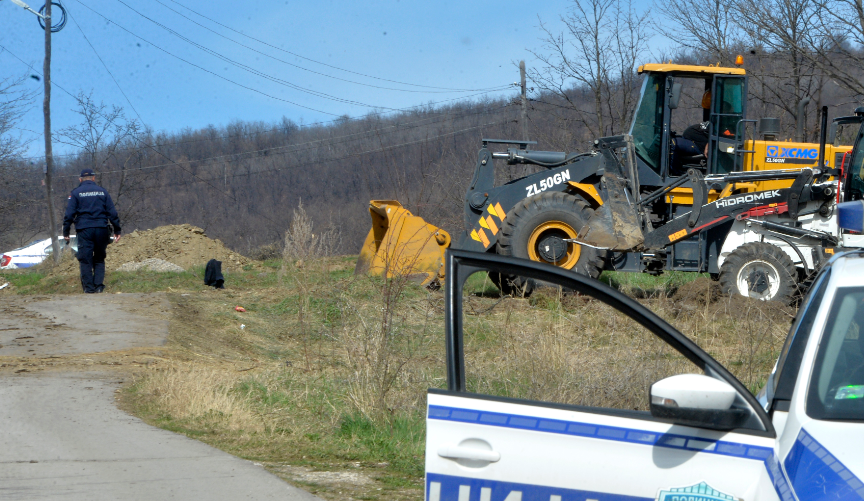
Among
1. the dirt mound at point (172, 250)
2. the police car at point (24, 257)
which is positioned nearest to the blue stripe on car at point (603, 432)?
the dirt mound at point (172, 250)

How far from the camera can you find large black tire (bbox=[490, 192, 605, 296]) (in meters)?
11.3

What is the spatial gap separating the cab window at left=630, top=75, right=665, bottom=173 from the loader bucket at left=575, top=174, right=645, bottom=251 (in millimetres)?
1048

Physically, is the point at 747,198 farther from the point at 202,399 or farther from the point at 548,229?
the point at 202,399

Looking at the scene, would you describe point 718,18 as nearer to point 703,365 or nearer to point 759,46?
point 759,46

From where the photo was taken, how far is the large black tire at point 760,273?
33.4 ft

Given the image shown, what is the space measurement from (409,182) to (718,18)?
17138 millimetres

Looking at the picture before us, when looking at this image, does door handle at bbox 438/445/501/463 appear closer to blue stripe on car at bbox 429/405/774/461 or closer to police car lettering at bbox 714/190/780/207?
blue stripe on car at bbox 429/405/774/461

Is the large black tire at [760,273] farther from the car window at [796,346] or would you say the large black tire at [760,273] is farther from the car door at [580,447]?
the car door at [580,447]

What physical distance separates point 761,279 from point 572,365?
5374mm

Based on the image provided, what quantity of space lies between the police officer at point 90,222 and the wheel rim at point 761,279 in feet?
31.0

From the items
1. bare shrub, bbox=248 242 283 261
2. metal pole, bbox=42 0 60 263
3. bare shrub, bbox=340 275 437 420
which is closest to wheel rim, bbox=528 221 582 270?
bare shrub, bbox=340 275 437 420

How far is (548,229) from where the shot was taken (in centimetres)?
1144

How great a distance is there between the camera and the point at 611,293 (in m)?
2.36

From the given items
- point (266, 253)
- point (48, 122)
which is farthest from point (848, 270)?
point (48, 122)
